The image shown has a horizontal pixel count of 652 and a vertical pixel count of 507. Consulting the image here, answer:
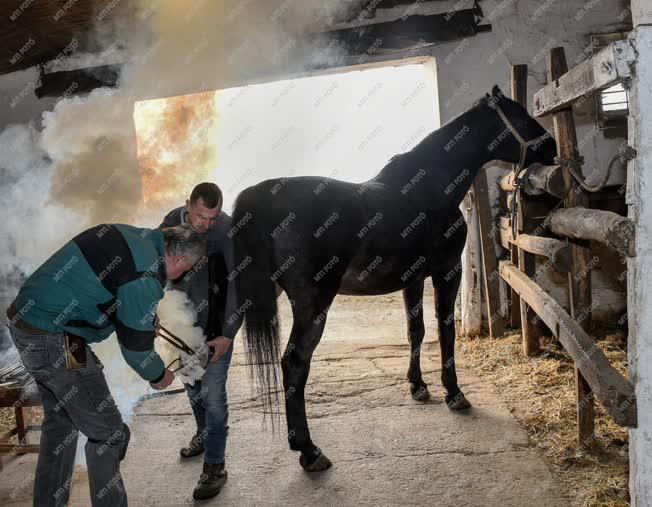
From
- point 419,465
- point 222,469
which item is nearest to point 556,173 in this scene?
point 419,465

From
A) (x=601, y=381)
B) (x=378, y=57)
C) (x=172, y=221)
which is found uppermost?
(x=378, y=57)

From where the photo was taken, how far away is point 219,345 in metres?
3.37

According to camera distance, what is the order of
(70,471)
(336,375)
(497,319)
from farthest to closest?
(497,319) → (336,375) → (70,471)

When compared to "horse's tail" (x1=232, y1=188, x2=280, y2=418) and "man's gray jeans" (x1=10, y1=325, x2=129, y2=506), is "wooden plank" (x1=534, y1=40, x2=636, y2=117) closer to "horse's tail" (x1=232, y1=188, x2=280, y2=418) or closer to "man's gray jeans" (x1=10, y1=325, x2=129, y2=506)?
"horse's tail" (x1=232, y1=188, x2=280, y2=418)

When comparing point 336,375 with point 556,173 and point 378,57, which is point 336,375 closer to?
point 556,173

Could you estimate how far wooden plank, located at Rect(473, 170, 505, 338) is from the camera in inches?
256

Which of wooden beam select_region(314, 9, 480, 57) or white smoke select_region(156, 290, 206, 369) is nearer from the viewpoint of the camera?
white smoke select_region(156, 290, 206, 369)

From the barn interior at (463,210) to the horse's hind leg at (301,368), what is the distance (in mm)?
155

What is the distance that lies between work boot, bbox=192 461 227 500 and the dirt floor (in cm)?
6

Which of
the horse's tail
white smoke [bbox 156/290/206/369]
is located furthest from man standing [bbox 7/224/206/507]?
the horse's tail

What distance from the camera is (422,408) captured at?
463 centimetres

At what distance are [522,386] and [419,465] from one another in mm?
1845

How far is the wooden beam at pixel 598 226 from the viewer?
2.28 meters

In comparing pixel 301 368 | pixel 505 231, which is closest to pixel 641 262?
pixel 301 368
